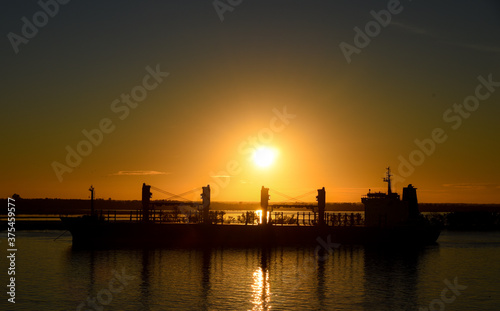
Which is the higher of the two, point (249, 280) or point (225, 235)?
point (225, 235)

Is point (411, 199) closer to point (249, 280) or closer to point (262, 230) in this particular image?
point (262, 230)

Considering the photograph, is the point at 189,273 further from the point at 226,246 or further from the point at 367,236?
the point at 367,236

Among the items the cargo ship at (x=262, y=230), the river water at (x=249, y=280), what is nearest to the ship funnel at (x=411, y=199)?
the cargo ship at (x=262, y=230)

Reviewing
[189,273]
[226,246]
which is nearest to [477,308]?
[189,273]

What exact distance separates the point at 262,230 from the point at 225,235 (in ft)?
16.9

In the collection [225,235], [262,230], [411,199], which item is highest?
[411,199]

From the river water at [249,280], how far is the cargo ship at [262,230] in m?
5.29

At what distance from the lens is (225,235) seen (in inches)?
2699

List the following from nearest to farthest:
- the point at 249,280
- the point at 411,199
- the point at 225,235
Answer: the point at 249,280
the point at 225,235
the point at 411,199

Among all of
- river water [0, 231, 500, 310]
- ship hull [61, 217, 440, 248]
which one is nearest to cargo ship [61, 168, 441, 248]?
ship hull [61, 217, 440, 248]

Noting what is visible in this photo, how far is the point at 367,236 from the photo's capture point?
72562 millimetres

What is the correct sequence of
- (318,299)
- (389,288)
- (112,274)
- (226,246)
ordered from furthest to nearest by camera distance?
1. (226,246)
2. (112,274)
3. (389,288)
4. (318,299)

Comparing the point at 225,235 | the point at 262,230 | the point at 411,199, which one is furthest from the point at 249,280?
the point at 411,199

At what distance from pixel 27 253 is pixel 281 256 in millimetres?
28309
